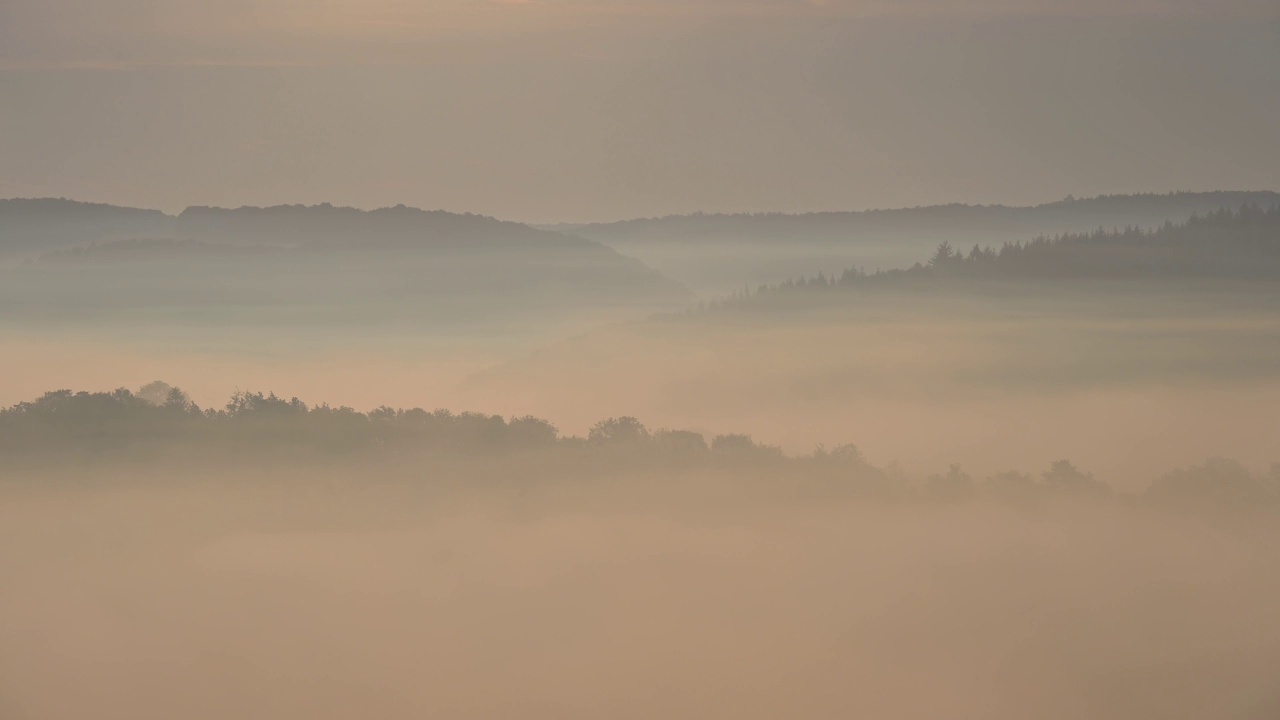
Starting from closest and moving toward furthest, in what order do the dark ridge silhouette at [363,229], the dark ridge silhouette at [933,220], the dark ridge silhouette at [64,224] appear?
the dark ridge silhouette at [933,220], the dark ridge silhouette at [64,224], the dark ridge silhouette at [363,229]

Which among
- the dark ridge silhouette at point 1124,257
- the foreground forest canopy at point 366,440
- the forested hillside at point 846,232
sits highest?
the forested hillside at point 846,232

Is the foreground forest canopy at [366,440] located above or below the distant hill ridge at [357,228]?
below

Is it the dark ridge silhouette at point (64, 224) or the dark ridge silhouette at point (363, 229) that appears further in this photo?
the dark ridge silhouette at point (363, 229)

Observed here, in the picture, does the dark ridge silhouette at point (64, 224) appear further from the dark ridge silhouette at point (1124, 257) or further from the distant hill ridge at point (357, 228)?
the dark ridge silhouette at point (1124, 257)

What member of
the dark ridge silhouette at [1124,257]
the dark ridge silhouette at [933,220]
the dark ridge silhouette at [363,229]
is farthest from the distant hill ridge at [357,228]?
the dark ridge silhouette at [1124,257]

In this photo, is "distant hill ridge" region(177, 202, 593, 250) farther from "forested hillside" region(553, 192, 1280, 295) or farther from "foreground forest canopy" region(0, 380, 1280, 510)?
"foreground forest canopy" region(0, 380, 1280, 510)

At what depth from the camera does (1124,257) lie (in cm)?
1095

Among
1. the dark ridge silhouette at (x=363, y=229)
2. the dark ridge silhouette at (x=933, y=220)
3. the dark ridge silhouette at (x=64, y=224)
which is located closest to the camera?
the dark ridge silhouette at (x=933, y=220)

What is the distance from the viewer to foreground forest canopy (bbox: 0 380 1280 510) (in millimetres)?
10508

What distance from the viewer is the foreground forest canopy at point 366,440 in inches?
414

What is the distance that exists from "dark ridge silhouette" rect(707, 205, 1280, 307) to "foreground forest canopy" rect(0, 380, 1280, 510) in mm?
2032

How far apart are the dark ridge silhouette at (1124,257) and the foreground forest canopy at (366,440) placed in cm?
203

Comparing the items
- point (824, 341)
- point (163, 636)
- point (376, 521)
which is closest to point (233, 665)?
point (163, 636)

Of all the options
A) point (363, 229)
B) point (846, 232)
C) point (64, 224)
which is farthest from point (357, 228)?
point (846, 232)
